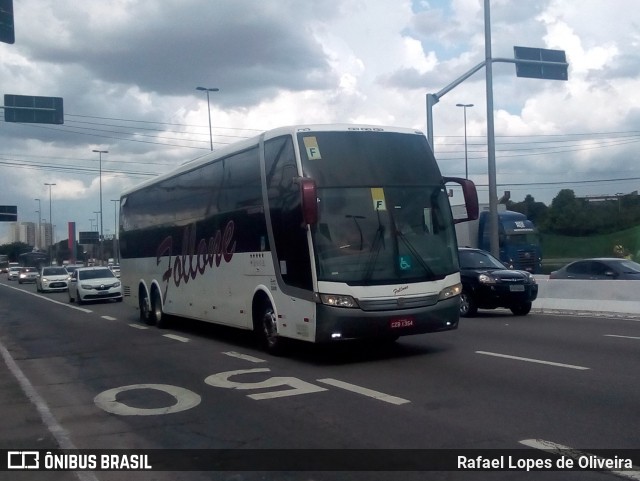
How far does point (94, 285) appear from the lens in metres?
31.4

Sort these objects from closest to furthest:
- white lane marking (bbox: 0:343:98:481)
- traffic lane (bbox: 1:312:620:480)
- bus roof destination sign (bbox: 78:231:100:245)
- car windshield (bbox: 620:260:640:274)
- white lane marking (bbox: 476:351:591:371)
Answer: traffic lane (bbox: 1:312:620:480), white lane marking (bbox: 0:343:98:481), white lane marking (bbox: 476:351:591:371), car windshield (bbox: 620:260:640:274), bus roof destination sign (bbox: 78:231:100:245)

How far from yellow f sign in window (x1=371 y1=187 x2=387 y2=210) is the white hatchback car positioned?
21.0 metres

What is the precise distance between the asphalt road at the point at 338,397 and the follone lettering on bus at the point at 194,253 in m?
1.65

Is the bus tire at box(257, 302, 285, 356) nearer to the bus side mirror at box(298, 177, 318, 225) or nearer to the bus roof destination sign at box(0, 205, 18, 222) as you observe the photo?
the bus side mirror at box(298, 177, 318, 225)

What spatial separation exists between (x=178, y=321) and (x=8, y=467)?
13.9 m

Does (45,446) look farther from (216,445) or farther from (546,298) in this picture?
(546,298)

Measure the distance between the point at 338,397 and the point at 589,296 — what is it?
1300 cm

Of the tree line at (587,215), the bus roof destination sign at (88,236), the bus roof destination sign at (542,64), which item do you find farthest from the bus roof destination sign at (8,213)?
the bus roof destination sign at (542,64)

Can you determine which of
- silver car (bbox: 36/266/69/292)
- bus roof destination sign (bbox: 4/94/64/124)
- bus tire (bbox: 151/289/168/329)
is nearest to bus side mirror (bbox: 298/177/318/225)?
bus tire (bbox: 151/289/168/329)

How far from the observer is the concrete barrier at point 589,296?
19.3 m

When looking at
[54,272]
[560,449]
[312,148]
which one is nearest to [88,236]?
[54,272]

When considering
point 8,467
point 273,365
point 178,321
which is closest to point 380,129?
point 273,365

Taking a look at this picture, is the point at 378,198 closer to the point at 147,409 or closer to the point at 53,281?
the point at 147,409

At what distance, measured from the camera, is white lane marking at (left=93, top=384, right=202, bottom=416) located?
30.0 ft
